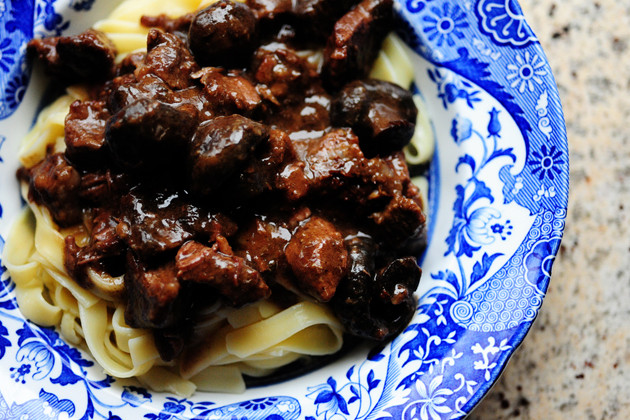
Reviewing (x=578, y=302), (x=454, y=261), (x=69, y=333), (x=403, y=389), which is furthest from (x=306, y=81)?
(x=578, y=302)

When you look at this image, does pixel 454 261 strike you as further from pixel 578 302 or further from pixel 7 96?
pixel 7 96

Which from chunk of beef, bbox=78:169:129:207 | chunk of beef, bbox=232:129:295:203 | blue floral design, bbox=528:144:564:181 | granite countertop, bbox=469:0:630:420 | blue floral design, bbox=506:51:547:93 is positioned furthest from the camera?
granite countertop, bbox=469:0:630:420

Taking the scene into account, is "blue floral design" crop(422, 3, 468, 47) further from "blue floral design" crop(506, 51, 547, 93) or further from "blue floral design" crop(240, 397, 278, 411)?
"blue floral design" crop(240, 397, 278, 411)

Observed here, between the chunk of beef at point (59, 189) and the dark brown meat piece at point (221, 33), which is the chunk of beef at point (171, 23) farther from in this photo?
the chunk of beef at point (59, 189)

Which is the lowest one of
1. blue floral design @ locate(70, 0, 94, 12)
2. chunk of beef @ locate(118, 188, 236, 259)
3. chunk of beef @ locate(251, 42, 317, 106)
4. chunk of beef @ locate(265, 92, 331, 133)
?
chunk of beef @ locate(118, 188, 236, 259)

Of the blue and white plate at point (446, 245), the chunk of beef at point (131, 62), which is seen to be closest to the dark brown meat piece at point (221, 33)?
the chunk of beef at point (131, 62)

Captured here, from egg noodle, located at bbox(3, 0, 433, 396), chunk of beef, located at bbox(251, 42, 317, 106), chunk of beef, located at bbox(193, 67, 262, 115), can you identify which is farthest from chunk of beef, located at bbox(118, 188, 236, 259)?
chunk of beef, located at bbox(251, 42, 317, 106)
